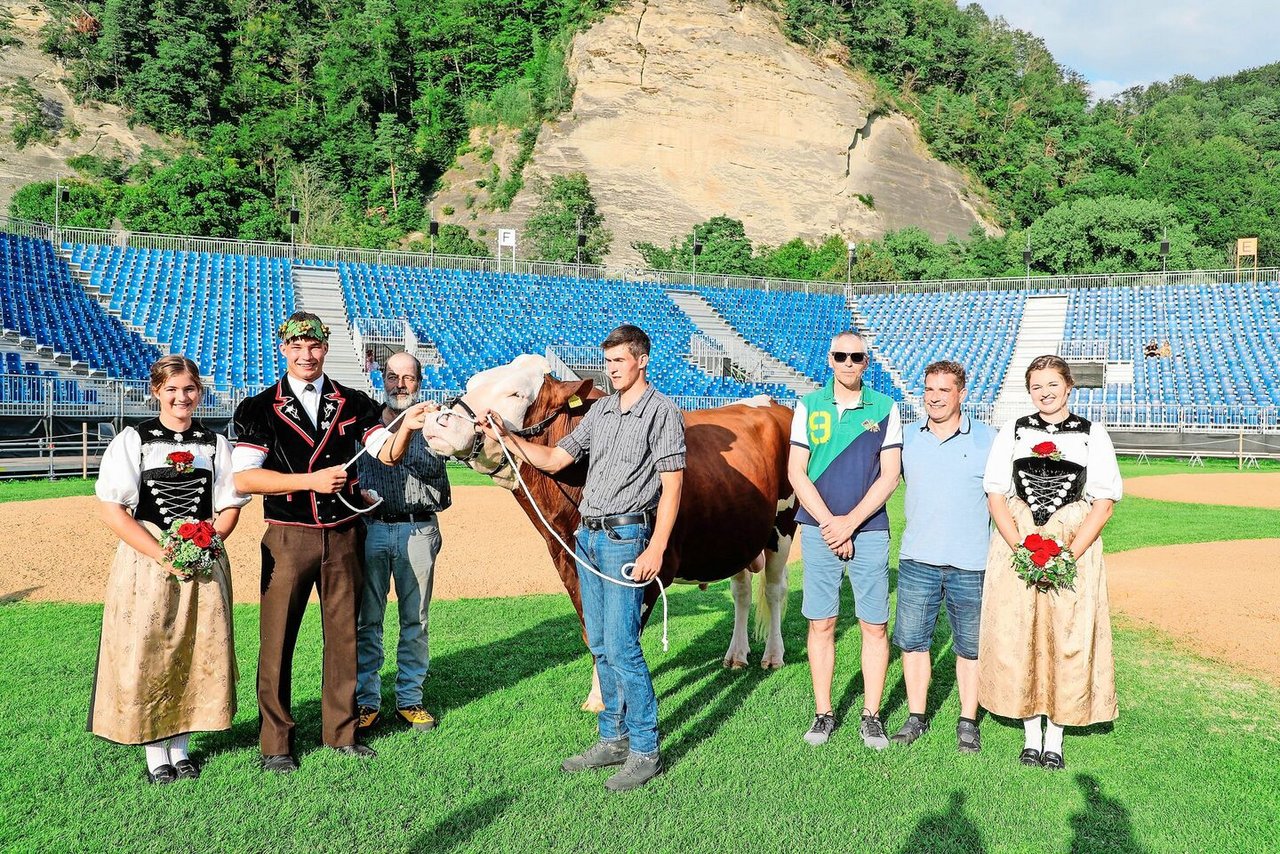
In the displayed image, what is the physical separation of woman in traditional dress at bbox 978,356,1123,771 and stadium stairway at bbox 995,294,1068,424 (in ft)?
86.8

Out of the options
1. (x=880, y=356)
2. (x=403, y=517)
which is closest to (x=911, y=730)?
(x=403, y=517)

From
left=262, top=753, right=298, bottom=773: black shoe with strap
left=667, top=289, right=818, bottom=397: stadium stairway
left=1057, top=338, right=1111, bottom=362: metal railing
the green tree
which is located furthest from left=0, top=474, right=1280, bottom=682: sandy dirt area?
→ the green tree

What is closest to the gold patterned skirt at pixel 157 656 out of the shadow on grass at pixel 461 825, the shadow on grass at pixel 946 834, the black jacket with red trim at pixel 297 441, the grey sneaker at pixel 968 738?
the black jacket with red trim at pixel 297 441

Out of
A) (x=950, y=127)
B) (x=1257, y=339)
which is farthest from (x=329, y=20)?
(x=1257, y=339)

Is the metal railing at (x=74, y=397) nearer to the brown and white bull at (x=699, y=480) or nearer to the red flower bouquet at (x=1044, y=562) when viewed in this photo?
the brown and white bull at (x=699, y=480)

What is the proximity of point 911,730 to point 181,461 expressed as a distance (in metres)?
4.10

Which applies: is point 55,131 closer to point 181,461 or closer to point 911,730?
point 181,461

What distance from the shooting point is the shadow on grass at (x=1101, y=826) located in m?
3.71

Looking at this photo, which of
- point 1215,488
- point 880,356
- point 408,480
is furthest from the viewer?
point 880,356

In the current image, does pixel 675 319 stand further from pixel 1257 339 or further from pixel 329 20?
pixel 329 20

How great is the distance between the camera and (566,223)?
53375mm

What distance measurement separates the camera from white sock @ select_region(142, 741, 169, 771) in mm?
4227

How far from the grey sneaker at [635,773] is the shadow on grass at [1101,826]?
187 centimetres

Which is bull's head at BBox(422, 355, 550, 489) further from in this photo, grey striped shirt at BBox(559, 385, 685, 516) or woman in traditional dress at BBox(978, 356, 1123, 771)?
woman in traditional dress at BBox(978, 356, 1123, 771)
